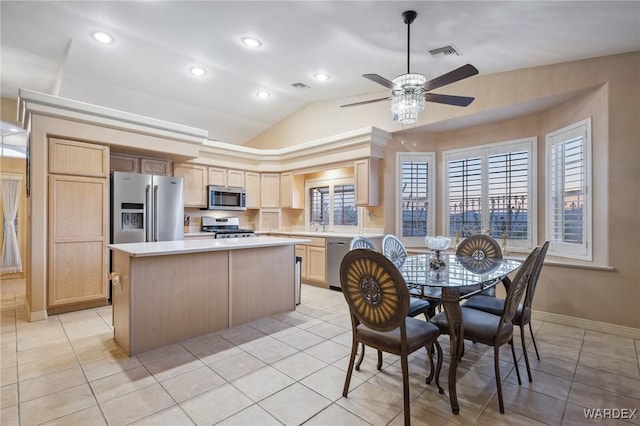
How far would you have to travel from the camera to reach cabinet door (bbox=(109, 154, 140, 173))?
4.45 meters

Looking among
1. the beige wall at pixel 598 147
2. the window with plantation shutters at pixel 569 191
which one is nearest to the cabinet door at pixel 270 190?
the beige wall at pixel 598 147

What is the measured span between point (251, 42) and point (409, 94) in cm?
209

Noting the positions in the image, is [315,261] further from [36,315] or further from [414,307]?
[36,315]

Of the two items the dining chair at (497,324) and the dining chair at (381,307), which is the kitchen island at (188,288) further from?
the dining chair at (497,324)

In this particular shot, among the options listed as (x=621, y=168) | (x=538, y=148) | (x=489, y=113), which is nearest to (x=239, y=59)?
(x=489, y=113)

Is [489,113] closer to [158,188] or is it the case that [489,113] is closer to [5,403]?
[158,188]

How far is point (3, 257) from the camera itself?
19.7ft

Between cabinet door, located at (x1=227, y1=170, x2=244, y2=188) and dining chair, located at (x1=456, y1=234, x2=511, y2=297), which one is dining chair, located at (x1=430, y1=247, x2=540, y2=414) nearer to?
dining chair, located at (x1=456, y1=234, x2=511, y2=297)

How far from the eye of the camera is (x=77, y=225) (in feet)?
12.3

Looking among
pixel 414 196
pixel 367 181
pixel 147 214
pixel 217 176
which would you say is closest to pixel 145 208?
pixel 147 214

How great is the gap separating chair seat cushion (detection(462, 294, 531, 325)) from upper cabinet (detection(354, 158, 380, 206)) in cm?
237

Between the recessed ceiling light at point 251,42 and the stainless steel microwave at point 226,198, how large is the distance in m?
2.66

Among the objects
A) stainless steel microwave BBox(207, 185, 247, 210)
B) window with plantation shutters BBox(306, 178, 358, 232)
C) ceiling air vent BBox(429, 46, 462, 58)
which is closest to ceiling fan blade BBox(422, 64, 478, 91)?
ceiling air vent BBox(429, 46, 462, 58)

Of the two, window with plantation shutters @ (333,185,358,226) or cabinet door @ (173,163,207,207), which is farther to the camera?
window with plantation shutters @ (333,185,358,226)
